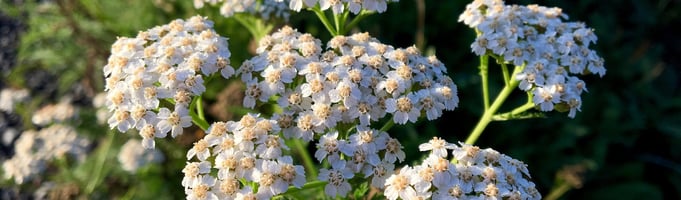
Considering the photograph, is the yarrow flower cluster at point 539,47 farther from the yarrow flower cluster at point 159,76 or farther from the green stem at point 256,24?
the yarrow flower cluster at point 159,76

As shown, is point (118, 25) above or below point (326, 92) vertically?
above

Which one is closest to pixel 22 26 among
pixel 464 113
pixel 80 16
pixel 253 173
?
pixel 80 16

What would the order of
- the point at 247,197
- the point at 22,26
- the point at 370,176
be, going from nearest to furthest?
the point at 247,197 < the point at 370,176 < the point at 22,26

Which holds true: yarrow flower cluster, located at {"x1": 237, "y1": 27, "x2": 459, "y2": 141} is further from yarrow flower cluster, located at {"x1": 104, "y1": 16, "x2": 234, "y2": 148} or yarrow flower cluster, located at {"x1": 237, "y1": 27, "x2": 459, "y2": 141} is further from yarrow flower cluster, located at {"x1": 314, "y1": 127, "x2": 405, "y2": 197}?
yarrow flower cluster, located at {"x1": 104, "y1": 16, "x2": 234, "y2": 148}

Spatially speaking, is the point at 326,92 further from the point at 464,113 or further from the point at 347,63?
the point at 464,113

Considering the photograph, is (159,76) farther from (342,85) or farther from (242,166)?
(342,85)

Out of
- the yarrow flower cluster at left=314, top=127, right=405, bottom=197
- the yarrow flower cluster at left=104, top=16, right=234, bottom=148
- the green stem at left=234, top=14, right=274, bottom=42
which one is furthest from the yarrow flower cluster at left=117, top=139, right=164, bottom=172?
the yarrow flower cluster at left=314, top=127, right=405, bottom=197
